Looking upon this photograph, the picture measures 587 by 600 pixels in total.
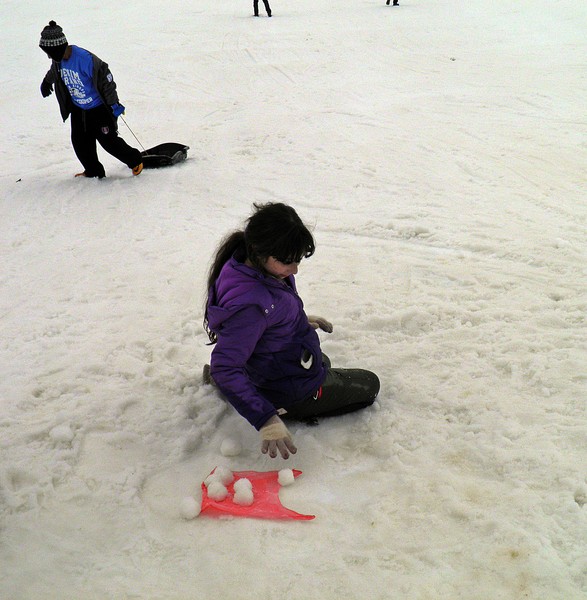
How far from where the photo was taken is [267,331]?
8.29 ft

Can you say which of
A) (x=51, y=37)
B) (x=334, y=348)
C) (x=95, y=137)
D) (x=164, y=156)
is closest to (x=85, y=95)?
(x=95, y=137)

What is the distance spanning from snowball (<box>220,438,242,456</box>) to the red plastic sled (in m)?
0.18

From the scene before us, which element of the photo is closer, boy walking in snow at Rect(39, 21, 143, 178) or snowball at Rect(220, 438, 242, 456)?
snowball at Rect(220, 438, 242, 456)

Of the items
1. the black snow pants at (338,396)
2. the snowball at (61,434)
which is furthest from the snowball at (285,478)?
the snowball at (61,434)

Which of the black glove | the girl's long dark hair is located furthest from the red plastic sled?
the black glove

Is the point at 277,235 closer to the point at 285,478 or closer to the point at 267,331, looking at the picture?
the point at 267,331

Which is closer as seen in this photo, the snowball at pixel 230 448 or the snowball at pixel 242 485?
the snowball at pixel 242 485

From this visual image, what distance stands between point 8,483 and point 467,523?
196cm

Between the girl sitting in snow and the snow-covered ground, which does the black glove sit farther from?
the girl sitting in snow

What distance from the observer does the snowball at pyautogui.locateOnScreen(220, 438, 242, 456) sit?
8.70 feet

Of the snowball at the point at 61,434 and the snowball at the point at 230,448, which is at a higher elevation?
the snowball at the point at 61,434

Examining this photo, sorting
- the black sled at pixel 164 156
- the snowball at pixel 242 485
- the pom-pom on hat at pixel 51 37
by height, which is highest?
the pom-pom on hat at pixel 51 37

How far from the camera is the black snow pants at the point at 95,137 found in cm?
584

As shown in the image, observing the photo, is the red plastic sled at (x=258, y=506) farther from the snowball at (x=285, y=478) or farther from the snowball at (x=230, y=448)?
the snowball at (x=230, y=448)
